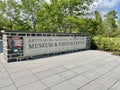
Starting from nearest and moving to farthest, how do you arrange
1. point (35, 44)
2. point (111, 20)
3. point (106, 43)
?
point (35, 44)
point (106, 43)
point (111, 20)

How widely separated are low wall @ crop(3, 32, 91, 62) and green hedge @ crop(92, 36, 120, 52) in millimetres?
2243

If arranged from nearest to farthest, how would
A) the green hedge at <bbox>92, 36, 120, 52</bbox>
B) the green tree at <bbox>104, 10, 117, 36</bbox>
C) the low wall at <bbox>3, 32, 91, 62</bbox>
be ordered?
the low wall at <bbox>3, 32, 91, 62</bbox> < the green hedge at <bbox>92, 36, 120, 52</bbox> < the green tree at <bbox>104, 10, 117, 36</bbox>

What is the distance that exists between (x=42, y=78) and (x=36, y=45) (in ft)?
8.92

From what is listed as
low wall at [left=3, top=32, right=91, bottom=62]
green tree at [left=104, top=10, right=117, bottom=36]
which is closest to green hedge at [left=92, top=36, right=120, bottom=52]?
low wall at [left=3, top=32, right=91, bottom=62]

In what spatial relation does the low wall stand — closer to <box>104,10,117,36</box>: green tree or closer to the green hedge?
the green hedge

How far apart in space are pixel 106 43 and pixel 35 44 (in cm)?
589

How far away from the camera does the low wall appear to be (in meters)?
4.88

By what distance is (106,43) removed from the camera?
8.74m

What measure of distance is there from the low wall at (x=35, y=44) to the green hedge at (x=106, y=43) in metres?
2.24

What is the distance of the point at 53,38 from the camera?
647 centimetres

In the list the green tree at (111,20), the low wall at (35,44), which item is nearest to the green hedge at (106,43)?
the low wall at (35,44)

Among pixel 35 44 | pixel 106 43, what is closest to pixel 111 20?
pixel 106 43

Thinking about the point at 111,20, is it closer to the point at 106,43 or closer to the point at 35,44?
the point at 106,43

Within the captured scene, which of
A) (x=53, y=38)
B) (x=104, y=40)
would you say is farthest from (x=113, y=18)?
(x=53, y=38)
